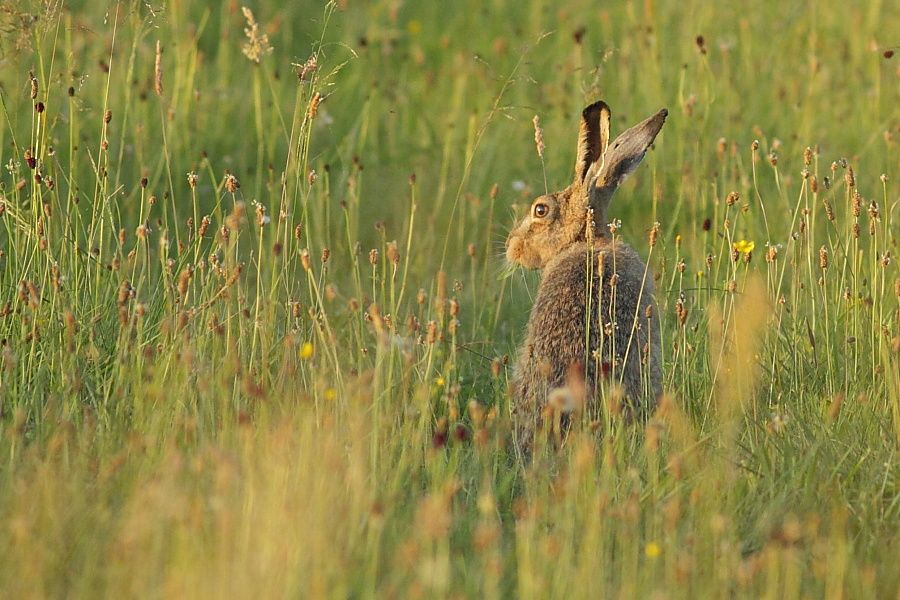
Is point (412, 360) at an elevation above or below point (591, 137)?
below

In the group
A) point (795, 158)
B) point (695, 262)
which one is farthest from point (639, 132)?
point (795, 158)

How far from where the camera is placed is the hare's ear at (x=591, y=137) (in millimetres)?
6039

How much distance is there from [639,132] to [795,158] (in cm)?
209

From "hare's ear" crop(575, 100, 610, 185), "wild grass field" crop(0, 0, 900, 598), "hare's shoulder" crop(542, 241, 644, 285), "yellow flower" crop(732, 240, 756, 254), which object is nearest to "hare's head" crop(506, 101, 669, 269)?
"hare's ear" crop(575, 100, 610, 185)

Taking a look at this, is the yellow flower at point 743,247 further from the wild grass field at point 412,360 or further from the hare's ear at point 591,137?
the hare's ear at point 591,137

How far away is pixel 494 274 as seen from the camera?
697 centimetres

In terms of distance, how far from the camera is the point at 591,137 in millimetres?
6168

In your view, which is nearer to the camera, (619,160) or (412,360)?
(412,360)

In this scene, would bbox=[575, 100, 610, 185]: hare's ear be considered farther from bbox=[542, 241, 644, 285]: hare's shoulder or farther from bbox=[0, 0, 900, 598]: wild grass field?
bbox=[0, 0, 900, 598]: wild grass field

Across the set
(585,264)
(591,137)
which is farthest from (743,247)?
(591,137)

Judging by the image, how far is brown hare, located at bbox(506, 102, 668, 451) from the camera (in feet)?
15.8

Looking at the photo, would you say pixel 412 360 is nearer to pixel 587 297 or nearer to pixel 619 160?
pixel 587 297

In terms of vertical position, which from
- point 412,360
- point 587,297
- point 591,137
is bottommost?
point 412,360

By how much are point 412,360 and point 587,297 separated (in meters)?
1.07
